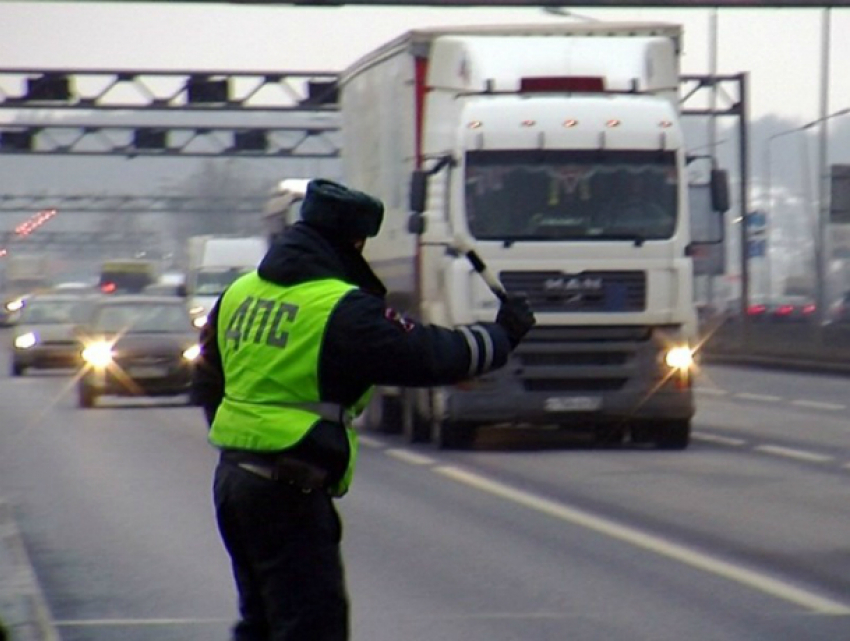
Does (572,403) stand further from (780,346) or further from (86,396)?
(780,346)

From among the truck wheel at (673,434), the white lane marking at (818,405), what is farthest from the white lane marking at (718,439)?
the white lane marking at (818,405)

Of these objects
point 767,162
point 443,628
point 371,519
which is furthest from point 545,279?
point 767,162

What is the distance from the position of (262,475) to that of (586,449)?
15.8 metres

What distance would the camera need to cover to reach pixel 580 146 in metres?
20.9

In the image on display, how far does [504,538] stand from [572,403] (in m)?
7.28

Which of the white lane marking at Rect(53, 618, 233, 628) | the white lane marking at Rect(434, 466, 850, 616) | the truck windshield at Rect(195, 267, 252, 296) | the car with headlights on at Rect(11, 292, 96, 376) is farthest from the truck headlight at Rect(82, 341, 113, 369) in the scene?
the white lane marking at Rect(53, 618, 233, 628)

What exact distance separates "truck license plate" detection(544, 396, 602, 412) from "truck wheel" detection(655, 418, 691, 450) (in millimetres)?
887

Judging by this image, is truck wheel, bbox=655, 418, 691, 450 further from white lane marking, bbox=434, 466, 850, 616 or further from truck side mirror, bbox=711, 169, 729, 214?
white lane marking, bbox=434, 466, 850, 616

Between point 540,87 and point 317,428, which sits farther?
point 540,87

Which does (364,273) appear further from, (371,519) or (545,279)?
(545,279)

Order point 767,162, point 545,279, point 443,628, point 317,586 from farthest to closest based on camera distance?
point 767,162
point 545,279
point 443,628
point 317,586

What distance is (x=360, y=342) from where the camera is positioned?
6.01m

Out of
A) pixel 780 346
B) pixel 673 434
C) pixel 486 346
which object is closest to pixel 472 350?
pixel 486 346

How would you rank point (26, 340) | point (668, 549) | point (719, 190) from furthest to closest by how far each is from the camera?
1. point (26, 340)
2. point (719, 190)
3. point (668, 549)
